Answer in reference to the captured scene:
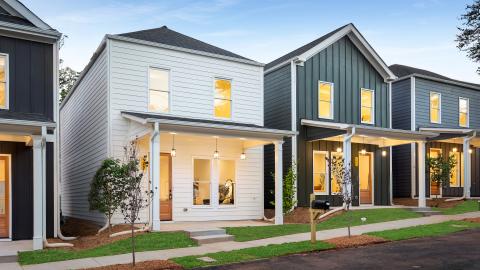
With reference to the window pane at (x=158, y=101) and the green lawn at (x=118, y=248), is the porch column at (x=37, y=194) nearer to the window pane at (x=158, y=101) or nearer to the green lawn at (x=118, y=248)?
the green lawn at (x=118, y=248)

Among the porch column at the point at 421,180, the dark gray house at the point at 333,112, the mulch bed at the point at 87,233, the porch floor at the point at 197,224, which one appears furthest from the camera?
the dark gray house at the point at 333,112

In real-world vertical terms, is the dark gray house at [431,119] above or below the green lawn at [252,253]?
above

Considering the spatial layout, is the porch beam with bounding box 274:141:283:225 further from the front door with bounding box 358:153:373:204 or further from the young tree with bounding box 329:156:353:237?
the front door with bounding box 358:153:373:204

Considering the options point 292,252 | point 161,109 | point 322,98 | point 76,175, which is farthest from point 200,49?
point 292,252

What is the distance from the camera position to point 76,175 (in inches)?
776

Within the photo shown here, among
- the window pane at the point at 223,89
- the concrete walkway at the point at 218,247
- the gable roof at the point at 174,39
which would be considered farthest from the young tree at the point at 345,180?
the gable roof at the point at 174,39

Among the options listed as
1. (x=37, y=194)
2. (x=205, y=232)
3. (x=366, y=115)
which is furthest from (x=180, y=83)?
(x=366, y=115)

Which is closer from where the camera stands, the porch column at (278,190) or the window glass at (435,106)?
the porch column at (278,190)

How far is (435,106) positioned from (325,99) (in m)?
7.66

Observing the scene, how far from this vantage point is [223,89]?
58.1 ft

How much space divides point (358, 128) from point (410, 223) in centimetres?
378

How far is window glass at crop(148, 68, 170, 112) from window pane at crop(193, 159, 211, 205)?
88.5 inches

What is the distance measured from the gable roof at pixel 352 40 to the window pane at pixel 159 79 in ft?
17.9

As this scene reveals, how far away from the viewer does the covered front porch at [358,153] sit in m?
17.7
